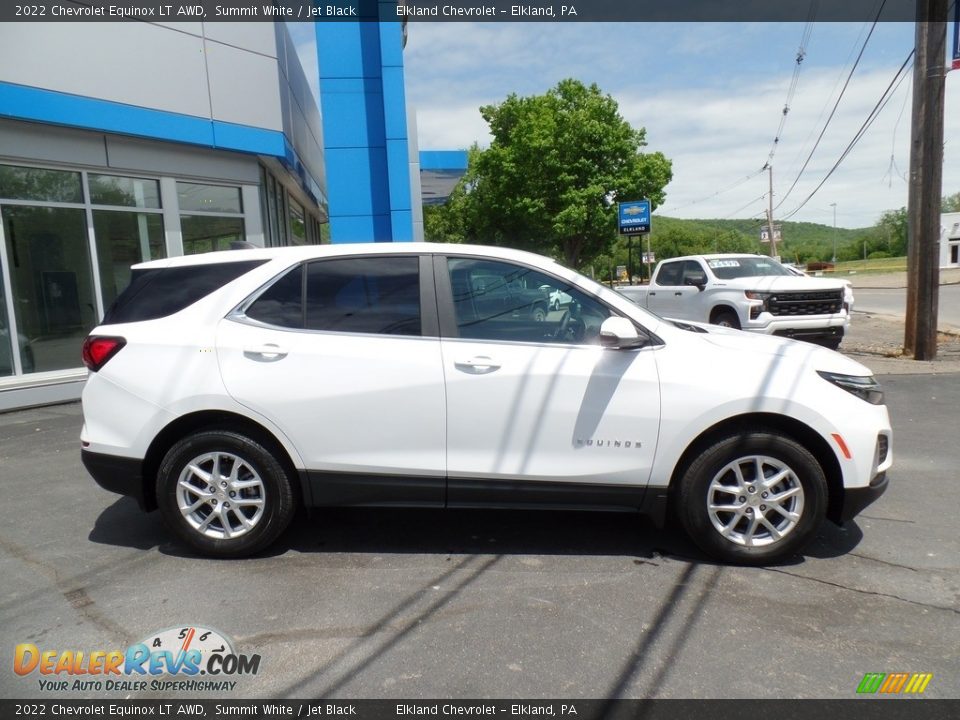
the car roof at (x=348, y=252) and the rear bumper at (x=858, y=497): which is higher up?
the car roof at (x=348, y=252)

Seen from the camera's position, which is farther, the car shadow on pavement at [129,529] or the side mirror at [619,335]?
the car shadow on pavement at [129,529]

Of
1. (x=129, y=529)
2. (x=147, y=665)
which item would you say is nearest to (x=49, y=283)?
(x=129, y=529)

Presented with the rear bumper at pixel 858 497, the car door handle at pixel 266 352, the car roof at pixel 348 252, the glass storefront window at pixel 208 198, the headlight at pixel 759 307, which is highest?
the glass storefront window at pixel 208 198

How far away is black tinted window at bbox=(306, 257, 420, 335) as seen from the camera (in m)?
3.92

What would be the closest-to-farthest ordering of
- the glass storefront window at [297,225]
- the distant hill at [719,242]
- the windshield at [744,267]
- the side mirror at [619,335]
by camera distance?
1. the side mirror at [619,335]
2. the windshield at [744,267]
3. the glass storefront window at [297,225]
4. the distant hill at [719,242]

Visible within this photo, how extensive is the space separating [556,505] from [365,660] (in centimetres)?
136

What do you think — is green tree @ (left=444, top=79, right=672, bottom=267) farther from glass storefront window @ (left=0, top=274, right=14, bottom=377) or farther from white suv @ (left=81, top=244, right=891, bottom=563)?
white suv @ (left=81, top=244, right=891, bottom=563)

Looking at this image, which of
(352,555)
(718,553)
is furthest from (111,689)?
(718,553)

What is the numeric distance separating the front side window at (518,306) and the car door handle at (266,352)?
101 cm

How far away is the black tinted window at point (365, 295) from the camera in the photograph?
3922mm

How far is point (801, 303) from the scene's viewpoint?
11.3 m

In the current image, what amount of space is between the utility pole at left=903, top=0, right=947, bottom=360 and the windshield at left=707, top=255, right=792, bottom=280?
220cm

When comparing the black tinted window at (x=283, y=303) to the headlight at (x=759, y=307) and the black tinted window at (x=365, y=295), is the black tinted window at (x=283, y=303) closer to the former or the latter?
the black tinted window at (x=365, y=295)

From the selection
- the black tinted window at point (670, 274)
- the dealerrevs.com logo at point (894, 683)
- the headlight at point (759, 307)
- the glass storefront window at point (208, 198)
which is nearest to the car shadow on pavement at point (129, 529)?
the dealerrevs.com logo at point (894, 683)
